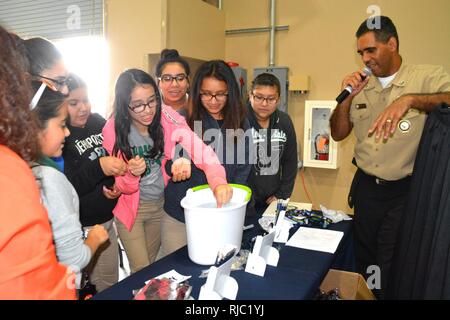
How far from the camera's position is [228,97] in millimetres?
1742

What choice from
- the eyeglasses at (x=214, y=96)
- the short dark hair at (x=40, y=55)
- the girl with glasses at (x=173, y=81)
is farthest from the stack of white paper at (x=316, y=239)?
the short dark hair at (x=40, y=55)

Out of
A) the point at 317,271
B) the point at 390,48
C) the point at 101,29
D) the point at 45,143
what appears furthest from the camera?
the point at 101,29

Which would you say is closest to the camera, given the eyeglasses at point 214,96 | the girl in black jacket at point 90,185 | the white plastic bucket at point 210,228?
the white plastic bucket at point 210,228

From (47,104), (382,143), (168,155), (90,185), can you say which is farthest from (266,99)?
(47,104)

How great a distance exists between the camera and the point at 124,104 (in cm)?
148

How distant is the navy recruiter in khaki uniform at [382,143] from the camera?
70.8 inches

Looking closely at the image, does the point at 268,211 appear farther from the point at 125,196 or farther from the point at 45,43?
the point at 45,43

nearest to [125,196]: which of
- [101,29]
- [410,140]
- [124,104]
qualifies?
→ [124,104]

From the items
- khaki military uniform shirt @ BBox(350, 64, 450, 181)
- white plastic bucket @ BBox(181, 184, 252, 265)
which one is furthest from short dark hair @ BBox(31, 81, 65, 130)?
khaki military uniform shirt @ BBox(350, 64, 450, 181)

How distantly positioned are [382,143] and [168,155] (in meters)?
1.17

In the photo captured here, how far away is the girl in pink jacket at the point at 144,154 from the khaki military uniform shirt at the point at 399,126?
0.93 m

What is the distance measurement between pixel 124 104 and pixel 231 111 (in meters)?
0.55

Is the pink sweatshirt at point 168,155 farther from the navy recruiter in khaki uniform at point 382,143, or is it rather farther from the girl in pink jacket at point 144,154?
the navy recruiter in khaki uniform at point 382,143

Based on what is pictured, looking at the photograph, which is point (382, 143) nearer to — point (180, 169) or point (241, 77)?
point (180, 169)
